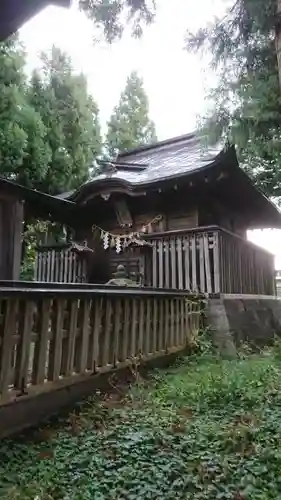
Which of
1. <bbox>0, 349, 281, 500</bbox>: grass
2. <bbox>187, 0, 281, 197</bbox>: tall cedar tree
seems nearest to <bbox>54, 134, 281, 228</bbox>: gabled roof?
<bbox>187, 0, 281, 197</bbox>: tall cedar tree

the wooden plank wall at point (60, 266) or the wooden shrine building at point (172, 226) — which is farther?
the wooden plank wall at point (60, 266)

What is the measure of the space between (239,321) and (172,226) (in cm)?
258

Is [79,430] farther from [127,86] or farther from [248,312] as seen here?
[127,86]

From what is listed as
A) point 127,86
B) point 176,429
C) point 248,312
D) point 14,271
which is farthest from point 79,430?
point 127,86

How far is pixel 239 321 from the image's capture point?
7.07 m

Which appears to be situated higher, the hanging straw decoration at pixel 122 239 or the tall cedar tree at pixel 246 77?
the tall cedar tree at pixel 246 77

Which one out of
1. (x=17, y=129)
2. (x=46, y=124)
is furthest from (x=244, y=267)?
(x=46, y=124)

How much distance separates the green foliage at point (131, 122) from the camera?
22.6 meters

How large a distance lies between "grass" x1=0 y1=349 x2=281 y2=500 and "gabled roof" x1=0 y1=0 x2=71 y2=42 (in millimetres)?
2370

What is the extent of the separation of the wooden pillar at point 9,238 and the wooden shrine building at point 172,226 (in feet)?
6.96

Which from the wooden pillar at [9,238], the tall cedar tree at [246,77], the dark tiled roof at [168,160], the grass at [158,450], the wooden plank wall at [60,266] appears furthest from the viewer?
the wooden plank wall at [60,266]

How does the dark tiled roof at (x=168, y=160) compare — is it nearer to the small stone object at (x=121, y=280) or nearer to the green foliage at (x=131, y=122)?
the small stone object at (x=121, y=280)

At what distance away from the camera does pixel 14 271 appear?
22.0 ft

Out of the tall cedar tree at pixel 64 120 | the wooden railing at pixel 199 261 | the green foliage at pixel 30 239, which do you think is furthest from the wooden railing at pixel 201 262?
the tall cedar tree at pixel 64 120
